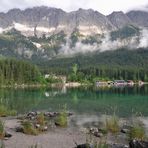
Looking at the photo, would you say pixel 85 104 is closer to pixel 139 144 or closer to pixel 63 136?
pixel 63 136

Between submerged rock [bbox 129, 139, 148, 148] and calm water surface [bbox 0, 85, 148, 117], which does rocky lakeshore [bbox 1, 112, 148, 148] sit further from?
calm water surface [bbox 0, 85, 148, 117]

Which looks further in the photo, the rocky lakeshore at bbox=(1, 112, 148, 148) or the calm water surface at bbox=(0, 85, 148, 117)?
the calm water surface at bbox=(0, 85, 148, 117)

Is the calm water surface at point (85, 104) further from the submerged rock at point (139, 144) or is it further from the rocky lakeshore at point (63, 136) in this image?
the submerged rock at point (139, 144)

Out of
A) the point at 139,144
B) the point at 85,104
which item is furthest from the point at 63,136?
the point at 85,104

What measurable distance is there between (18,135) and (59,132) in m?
6.42

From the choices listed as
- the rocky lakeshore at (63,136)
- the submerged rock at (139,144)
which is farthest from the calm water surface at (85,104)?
the submerged rock at (139,144)

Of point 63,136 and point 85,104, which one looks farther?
point 85,104

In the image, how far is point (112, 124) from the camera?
158 ft

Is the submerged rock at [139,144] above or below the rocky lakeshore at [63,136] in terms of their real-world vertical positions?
above

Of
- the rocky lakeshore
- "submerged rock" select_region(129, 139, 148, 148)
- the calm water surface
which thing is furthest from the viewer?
the calm water surface

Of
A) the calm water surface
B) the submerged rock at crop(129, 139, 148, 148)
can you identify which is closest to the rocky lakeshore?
the submerged rock at crop(129, 139, 148, 148)

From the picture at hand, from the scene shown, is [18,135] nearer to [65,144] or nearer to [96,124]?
[65,144]

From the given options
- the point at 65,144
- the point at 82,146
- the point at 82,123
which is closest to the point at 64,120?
the point at 82,123

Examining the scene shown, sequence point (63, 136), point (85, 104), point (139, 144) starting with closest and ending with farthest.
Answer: point (139, 144) → point (63, 136) → point (85, 104)
